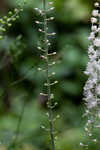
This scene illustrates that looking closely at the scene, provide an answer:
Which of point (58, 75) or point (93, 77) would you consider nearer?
point (93, 77)

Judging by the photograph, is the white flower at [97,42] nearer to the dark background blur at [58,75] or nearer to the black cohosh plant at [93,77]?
the black cohosh plant at [93,77]

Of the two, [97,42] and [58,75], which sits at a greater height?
[97,42]

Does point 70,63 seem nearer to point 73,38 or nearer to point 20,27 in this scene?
point 73,38

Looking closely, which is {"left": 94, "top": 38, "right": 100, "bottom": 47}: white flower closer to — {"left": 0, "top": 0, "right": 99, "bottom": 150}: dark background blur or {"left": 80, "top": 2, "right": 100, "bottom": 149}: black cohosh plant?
{"left": 80, "top": 2, "right": 100, "bottom": 149}: black cohosh plant

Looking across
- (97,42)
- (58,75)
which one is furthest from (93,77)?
(58,75)

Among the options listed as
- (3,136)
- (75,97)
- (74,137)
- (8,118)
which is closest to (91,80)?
(3,136)

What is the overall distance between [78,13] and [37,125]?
1680 mm

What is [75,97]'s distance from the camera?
13.0 feet

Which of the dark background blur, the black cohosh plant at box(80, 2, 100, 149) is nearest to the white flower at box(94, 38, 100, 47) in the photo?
the black cohosh plant at box(80, 2, 100, 149)

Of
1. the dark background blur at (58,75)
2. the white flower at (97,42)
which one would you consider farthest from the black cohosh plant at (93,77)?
the dark background blur at (58,75)

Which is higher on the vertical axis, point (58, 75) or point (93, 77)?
point (93, 77)

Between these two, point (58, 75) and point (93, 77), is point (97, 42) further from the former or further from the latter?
point (58, 75)

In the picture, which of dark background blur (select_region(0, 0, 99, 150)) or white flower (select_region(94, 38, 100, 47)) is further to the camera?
dark background blur (select_region(0, 0, 99, 150))

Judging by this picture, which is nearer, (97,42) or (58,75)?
(97,42)
